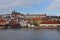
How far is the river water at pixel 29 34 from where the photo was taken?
415 centimetres

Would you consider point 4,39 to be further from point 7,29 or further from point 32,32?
point 32,32

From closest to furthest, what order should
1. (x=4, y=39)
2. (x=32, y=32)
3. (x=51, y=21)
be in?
(x=4, y=39) → (x=51, y=21) → (x=32, y=32)

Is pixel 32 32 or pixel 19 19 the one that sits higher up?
pixel 19 19

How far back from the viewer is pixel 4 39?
3.97m

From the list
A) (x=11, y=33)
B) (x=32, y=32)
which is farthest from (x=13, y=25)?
(x=32, y=32)

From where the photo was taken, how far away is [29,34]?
4398mm

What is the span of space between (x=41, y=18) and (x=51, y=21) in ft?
0.99

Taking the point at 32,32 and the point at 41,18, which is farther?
the point at 32,32

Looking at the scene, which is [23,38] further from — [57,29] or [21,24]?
[57,29]

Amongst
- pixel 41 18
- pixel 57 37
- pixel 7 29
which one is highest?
pixel 41 18

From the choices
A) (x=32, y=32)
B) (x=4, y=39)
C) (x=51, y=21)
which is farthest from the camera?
A: (x=32, y=32)

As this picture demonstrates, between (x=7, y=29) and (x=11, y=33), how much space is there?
0.34 m

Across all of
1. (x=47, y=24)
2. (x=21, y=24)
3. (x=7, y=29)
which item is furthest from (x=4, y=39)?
(x=47, y=24)

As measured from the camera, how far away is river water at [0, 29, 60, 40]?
415 centimetres
